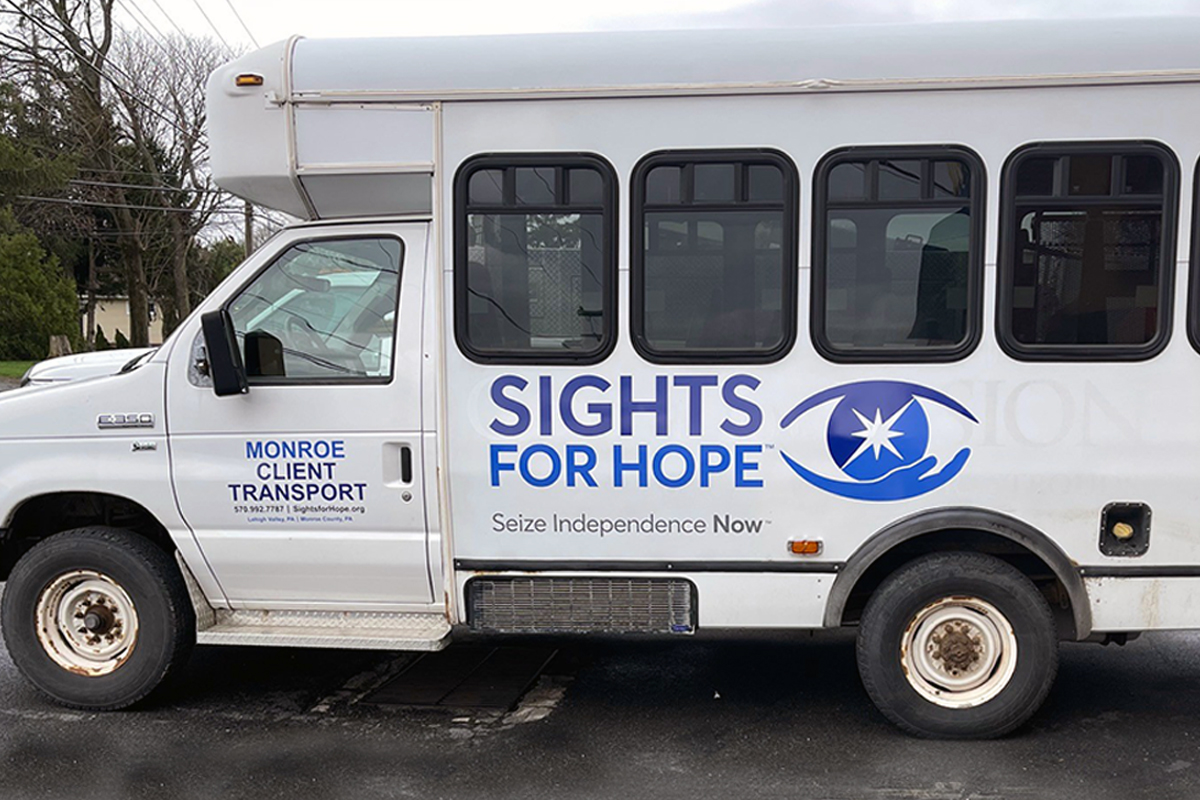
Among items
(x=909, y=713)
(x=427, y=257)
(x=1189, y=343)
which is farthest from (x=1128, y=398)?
(x=427, y=257)

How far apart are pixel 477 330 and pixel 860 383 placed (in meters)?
1.67

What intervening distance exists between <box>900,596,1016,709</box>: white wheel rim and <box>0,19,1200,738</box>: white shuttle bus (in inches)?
0.5

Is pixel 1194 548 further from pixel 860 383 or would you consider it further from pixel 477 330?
pixel 477 330

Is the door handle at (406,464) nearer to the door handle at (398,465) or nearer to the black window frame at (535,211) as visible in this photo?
the door handle at (398,465)

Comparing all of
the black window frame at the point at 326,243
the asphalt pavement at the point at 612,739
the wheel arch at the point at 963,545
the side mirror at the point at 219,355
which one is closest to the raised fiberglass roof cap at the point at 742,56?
the black window frame at the point at 326,243

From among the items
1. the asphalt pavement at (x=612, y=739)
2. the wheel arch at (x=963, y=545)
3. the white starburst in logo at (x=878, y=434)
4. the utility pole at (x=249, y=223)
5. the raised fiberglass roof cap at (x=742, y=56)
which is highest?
the utility pole at (x=249, y=223)

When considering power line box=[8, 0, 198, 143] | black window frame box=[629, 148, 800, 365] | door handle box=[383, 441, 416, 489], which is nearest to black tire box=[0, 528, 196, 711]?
door handle box=[383, 441, 416, 489]

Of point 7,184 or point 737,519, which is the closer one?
point 737,519

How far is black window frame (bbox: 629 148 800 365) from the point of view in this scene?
4.36 m

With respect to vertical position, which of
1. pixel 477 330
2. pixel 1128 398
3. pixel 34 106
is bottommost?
pixel 1128 398

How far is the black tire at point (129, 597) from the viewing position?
188 inches

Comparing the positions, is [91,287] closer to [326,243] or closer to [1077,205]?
[326,243]

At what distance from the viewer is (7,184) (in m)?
20.9

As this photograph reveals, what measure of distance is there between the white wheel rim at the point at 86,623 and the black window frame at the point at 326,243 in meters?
1.27
